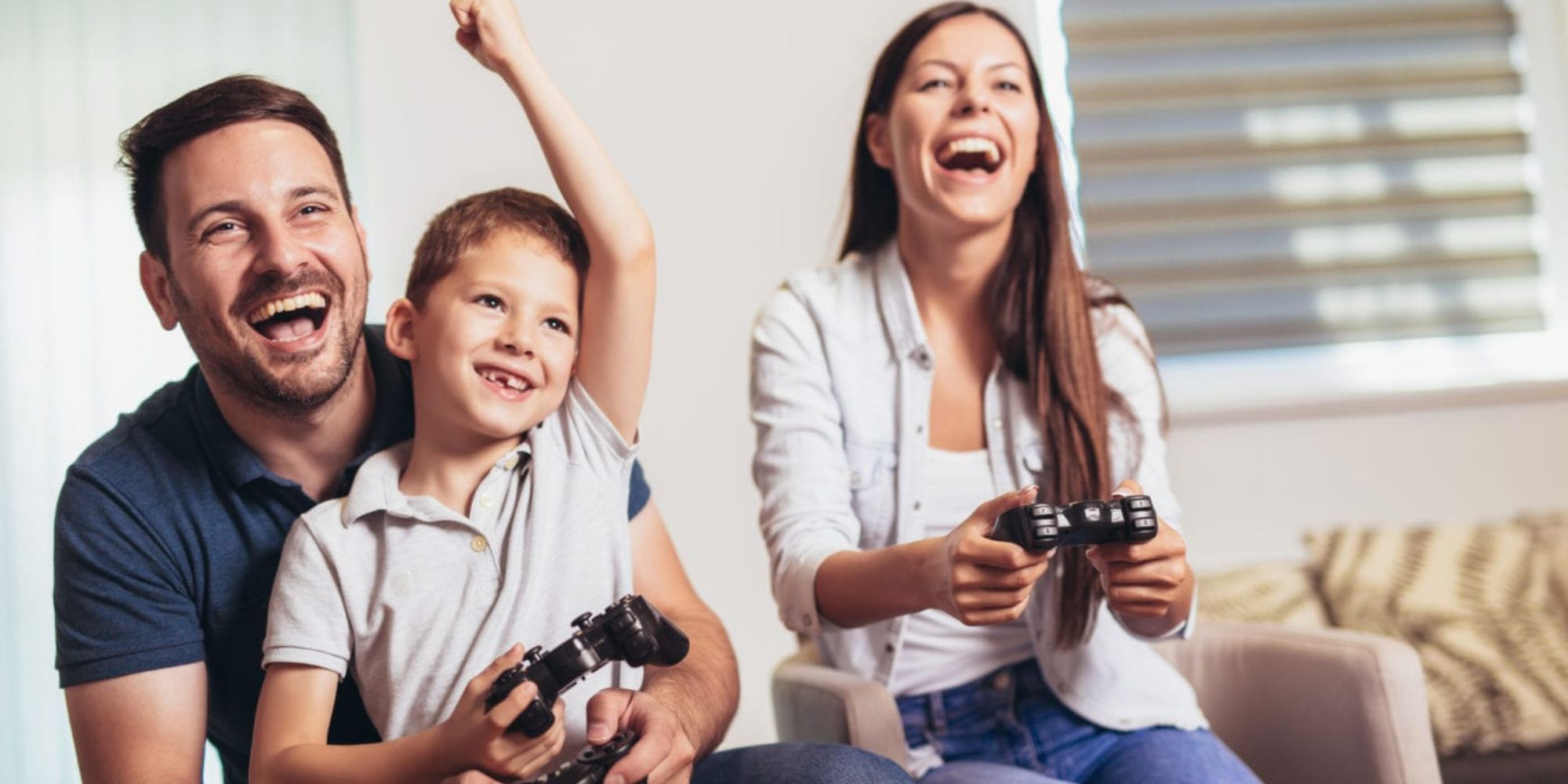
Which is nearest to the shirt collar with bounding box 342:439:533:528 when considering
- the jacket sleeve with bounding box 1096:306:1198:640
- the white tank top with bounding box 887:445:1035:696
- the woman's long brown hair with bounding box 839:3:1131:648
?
the white tank top with bounding box 887:445:1035:696

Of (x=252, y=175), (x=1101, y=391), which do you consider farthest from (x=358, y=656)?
(x=1101, y=391)

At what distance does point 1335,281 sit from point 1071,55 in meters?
0.78

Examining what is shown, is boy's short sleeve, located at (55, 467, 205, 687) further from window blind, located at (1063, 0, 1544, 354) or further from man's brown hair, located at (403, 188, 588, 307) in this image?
window blind, located at (1063, 0, 1544, 354)

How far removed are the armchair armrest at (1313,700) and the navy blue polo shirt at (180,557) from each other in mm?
1121

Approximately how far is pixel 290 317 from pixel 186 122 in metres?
0.24

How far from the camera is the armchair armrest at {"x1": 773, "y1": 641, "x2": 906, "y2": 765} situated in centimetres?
152

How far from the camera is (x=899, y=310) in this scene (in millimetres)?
1809

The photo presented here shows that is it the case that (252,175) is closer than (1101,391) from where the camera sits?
Yes

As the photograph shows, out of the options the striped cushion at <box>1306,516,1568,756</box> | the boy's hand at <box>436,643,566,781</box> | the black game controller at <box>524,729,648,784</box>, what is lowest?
the striped cushion at <box>1306,516,1568,756</box>

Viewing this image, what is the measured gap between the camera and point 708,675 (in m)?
1.44

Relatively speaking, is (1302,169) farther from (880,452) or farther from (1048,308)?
(880,452)

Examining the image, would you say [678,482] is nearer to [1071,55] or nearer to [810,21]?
[810,21]

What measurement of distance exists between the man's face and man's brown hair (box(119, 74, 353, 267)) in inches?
0.5

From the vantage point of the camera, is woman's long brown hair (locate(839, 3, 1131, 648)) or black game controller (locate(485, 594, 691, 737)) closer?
black game controller (locate(485, 594, 691, 737))
